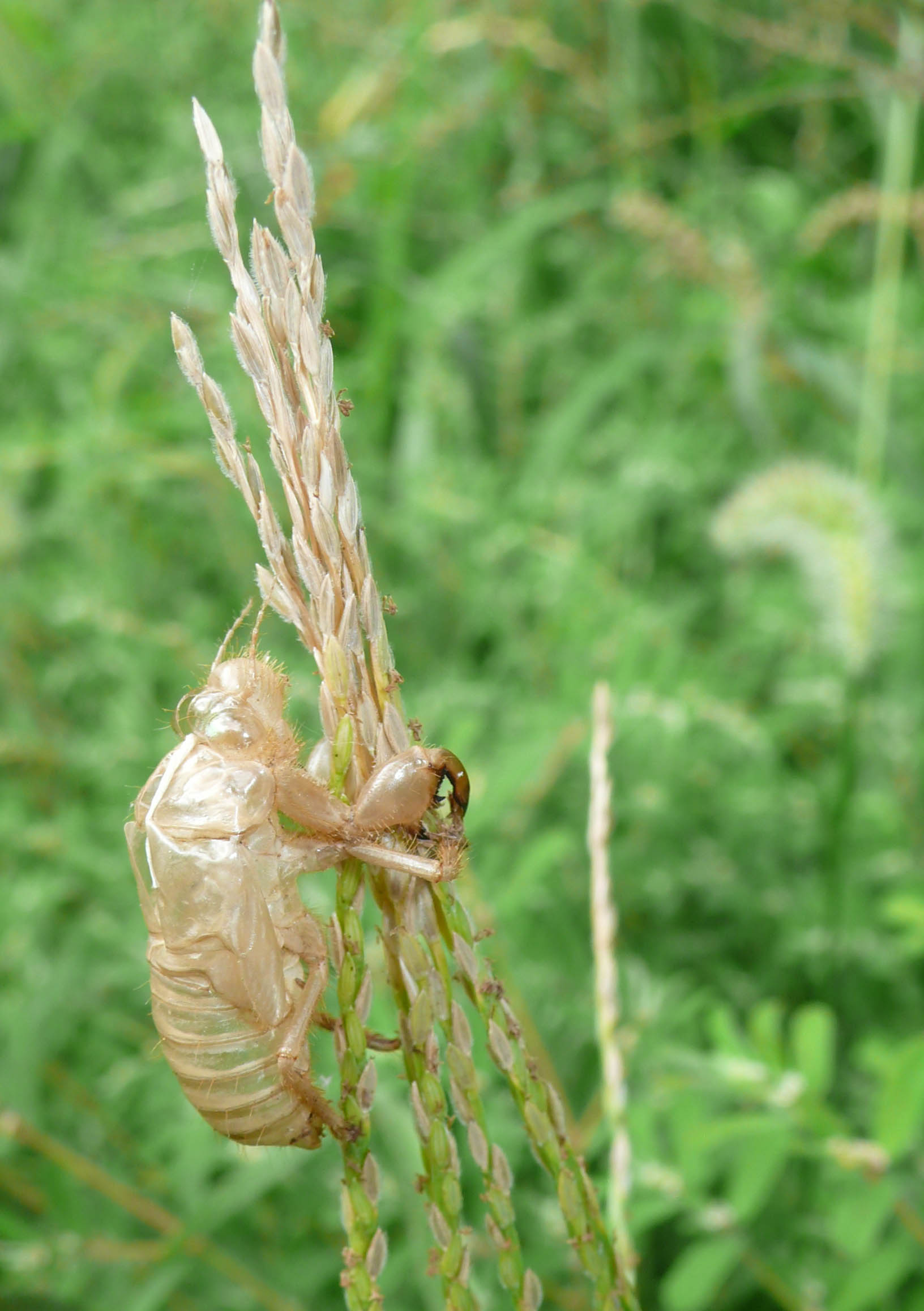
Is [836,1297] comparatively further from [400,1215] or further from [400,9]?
[400,9]

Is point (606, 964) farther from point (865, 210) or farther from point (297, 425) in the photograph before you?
point (865, 210)

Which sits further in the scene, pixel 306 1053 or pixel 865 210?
pixel 865 210

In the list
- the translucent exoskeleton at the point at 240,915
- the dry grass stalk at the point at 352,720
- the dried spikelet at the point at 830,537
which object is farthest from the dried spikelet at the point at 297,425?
the dried spikelet at the point at 830,537

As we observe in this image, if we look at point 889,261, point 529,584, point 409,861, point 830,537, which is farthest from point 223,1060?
point 889,261

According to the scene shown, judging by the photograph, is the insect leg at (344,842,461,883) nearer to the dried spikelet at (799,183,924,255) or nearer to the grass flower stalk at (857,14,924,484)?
the grass flower stalk at (857,14,924,484)

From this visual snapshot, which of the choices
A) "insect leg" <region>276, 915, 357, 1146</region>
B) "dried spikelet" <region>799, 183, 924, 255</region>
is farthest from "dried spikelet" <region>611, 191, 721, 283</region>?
"insect leg" <region>276, 915, 357, 1146</region>

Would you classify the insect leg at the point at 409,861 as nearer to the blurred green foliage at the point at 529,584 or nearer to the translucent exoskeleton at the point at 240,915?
the translucent exoskeleton at the point at 240,915
